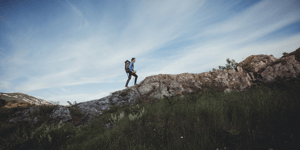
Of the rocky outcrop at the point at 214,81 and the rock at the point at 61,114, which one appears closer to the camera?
the rock at the point at 61,114

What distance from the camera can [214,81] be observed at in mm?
8836

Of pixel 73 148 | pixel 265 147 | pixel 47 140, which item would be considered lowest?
pixel 265 147

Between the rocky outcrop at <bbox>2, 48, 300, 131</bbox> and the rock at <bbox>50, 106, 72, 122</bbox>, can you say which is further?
the rocky outcrop at <bbox>2, 48, 300, 131</bbox>

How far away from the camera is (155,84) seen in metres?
9.59

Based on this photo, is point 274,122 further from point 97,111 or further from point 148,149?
point 97,111

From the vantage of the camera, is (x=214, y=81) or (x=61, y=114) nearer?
(x=61, y=114)

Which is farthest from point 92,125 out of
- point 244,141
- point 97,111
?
point 244,141

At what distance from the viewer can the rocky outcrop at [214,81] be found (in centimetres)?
736

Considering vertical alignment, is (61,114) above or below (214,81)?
below

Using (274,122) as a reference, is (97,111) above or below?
above

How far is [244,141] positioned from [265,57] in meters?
10.9

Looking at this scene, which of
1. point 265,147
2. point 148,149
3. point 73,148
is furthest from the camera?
point 73,148

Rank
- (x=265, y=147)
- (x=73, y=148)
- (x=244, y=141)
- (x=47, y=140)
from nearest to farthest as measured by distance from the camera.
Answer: (x=265, y=147)
(x=244, y=141)
(x=73, y=148)
(x=47, y=140)

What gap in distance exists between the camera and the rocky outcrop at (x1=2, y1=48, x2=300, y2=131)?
24.1ft
